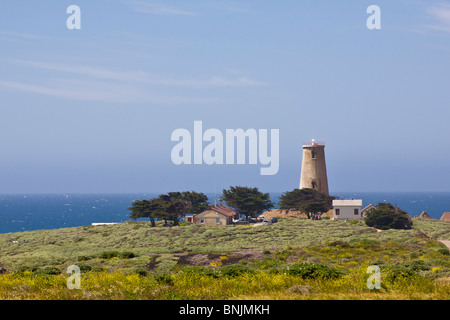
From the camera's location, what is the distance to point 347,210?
87000 millimetres

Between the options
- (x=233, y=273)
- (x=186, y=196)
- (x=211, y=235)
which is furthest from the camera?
(x=186, y=196)

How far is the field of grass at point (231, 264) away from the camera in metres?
19.9

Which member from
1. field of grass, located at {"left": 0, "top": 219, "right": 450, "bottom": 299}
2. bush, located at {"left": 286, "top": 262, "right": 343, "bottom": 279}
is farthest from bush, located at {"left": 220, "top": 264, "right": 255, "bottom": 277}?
bush, located at {"left": 286, "top": 262, "right": 343, "bottom": 279}

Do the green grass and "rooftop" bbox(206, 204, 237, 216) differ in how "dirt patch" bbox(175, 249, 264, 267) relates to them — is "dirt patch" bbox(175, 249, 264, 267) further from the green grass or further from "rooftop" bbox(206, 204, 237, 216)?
"rooftop" bbox(206, 204, 237, 216)

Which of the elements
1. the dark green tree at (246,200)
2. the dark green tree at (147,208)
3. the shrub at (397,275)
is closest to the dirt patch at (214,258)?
the shrub at (397,275)

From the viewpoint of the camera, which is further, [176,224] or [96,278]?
[176,224]

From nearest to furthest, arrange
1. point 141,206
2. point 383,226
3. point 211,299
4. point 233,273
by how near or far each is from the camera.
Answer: point 211,299, point 233,273, point 383,226, point 141,206

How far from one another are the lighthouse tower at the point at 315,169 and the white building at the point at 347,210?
14041 mm

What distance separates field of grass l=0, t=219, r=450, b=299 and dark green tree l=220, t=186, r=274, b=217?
1249 cm

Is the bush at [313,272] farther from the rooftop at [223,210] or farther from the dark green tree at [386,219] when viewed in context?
the rooftop at [223,210]
